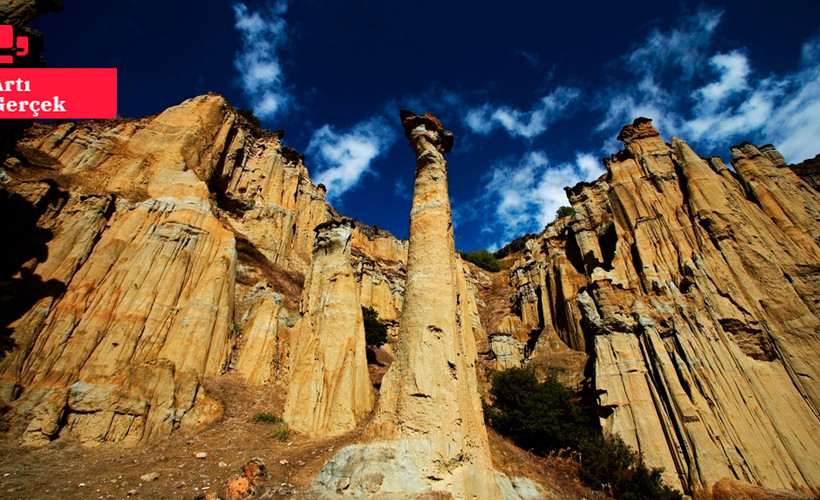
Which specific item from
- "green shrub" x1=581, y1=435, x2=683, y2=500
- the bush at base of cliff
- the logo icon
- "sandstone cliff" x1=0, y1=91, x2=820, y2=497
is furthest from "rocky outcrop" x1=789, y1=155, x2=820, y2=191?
the logo icon

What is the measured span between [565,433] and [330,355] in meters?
12.1

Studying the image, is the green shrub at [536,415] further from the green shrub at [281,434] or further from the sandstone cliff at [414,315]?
the green shrub at [281,434]

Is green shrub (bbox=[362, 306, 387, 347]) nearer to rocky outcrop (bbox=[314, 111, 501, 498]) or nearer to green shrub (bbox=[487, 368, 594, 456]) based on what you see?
green shrub (bbox=[487, 368, 594, 456])

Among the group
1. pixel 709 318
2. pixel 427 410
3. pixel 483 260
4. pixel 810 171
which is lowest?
pixel 427 410

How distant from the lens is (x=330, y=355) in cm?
1656

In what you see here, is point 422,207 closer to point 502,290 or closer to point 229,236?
point 229,236

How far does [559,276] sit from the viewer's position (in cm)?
3628

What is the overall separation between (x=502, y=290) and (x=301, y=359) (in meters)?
39.9

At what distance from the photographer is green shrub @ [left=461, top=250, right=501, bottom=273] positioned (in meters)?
61.5

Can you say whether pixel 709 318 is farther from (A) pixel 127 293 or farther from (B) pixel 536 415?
(A) pixel 127 293

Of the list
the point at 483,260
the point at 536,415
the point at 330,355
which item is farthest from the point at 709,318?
the point at 483,260

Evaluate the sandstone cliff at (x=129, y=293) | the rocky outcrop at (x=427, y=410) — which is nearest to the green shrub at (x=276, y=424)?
the sandstone cliff at (x=129, y=293)

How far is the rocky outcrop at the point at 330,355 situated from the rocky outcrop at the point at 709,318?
13090 millimetres

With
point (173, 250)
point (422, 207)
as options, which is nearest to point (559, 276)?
point (422, 207)
